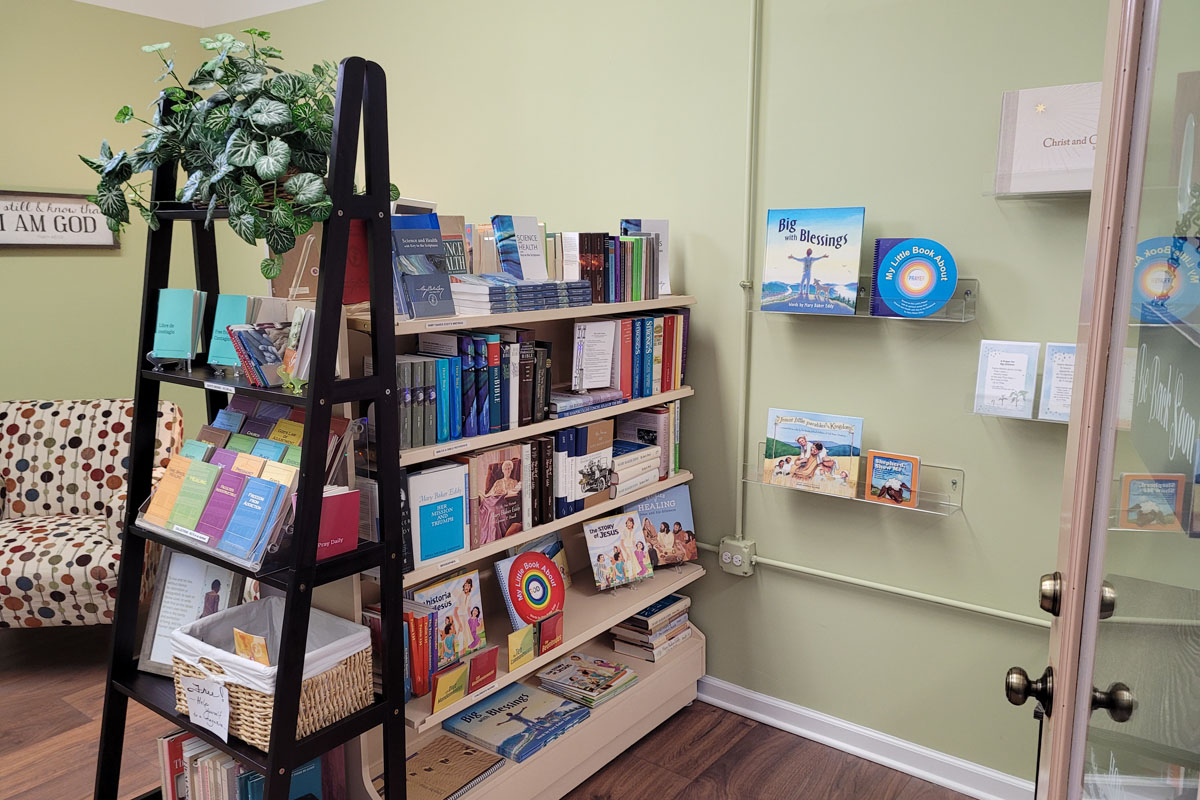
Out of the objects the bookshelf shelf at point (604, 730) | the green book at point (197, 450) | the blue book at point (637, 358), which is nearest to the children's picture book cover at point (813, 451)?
the blue book at point (637, 358)

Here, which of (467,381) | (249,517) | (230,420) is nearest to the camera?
(249,517)

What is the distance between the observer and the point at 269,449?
1.85 m

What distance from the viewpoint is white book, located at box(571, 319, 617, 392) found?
99.3 inches

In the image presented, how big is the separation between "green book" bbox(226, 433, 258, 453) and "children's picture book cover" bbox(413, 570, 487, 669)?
524 millimetres

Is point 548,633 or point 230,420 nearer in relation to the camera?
point 230,420

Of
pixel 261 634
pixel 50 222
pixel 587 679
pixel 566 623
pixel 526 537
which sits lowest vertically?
pixel 587 679

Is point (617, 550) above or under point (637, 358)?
under

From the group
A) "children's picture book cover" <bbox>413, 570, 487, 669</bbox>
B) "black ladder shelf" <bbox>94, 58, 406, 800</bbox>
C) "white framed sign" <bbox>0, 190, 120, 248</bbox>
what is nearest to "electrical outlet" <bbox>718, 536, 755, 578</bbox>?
"children's picture book cover" <bbox>413, 570, 487, 669</bbox>

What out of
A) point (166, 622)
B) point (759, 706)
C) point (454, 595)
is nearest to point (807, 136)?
point (454, 595)

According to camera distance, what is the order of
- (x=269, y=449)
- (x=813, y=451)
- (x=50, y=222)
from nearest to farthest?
(x=269, y=449) < (x=813, y=451) < (x=50, y=222)

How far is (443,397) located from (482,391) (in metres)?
0.13

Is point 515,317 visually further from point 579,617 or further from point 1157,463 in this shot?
point 1157,463

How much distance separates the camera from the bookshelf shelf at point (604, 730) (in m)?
2.24

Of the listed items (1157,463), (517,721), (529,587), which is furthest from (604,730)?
(1157,463)
